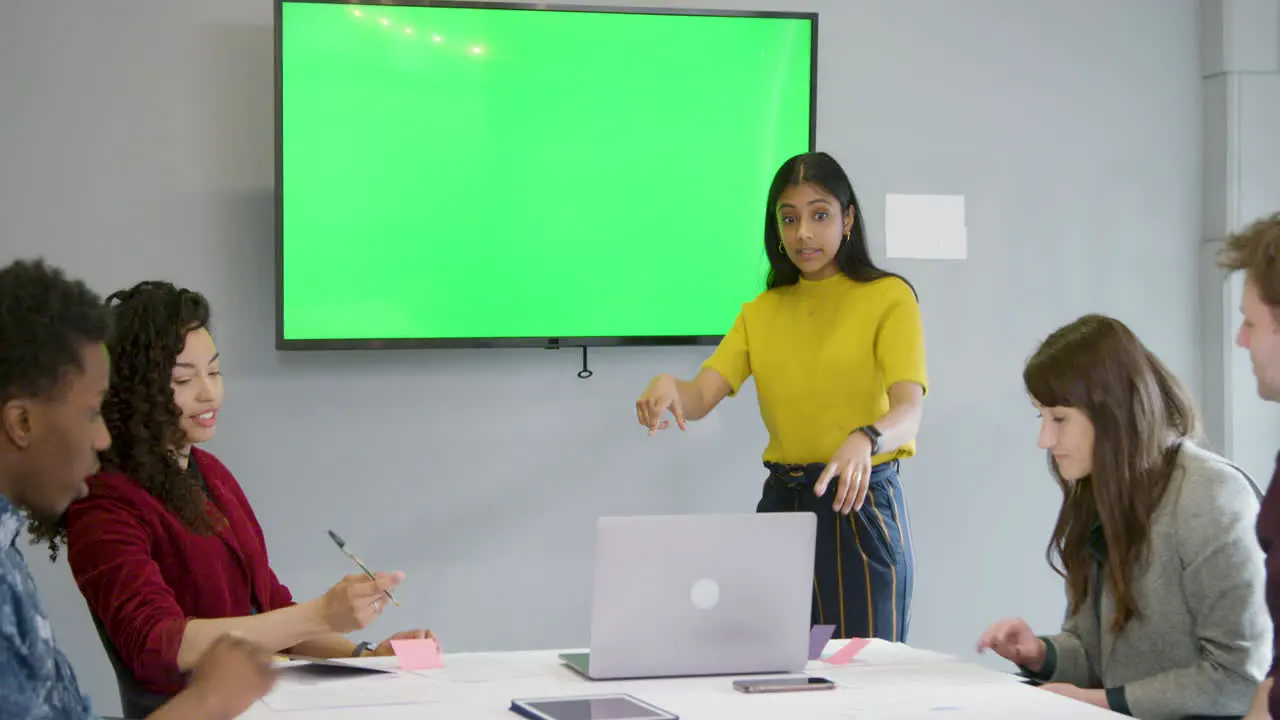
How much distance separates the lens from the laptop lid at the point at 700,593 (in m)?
1.98

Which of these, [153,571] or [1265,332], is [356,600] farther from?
[1265,332]

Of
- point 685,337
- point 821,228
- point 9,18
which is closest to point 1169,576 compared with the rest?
point 821,228

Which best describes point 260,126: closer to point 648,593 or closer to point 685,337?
point 685,337

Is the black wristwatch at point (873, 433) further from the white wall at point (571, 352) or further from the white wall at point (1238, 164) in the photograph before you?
the white wall at point (1238, 164)

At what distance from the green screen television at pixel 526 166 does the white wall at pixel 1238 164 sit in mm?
1266

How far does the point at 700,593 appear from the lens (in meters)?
2.02

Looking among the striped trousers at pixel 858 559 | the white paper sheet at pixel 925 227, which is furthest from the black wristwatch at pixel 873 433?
the white paper sheet at pixel 925 227

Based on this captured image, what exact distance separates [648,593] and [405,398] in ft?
5.39

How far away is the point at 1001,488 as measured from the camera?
3902 mm

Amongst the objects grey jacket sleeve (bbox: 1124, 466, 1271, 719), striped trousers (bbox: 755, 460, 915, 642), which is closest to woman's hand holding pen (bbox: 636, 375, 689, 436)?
striped trousers (bbox: 755, 460, 915, 642)

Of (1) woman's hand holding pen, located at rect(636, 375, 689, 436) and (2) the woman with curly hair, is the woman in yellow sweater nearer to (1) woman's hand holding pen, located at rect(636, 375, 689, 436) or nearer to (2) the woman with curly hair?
(1) woman's hand holding pen, located at rect(636, 375, 689, 436)

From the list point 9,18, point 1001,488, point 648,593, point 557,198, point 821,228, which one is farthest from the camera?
point 1001,488

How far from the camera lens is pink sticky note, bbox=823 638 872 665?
7.29 feet

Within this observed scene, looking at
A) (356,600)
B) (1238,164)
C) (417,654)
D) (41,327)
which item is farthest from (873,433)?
(1238,164)
